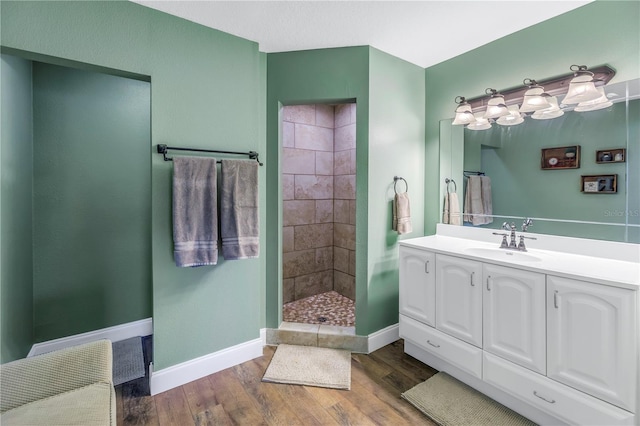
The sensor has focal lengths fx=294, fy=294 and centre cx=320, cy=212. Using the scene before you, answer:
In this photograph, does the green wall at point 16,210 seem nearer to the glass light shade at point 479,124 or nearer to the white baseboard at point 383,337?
the white baseboard at point 383,337

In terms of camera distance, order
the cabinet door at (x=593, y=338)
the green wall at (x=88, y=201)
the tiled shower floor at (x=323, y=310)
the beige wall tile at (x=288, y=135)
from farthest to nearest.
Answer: the beige wall tile at (x=288, y=135) → the tiled shower floor at (x=323, y=310) → the green wall at (x=88, y=201) → the cabinet door at (x=593, y=338)

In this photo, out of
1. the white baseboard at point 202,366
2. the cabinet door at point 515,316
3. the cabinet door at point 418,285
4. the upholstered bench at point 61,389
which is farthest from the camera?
the cabinet door at point 418,285

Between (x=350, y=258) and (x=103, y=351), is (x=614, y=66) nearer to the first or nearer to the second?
(x=350, y=258)

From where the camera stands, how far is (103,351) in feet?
4.26

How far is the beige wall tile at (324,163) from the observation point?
3.54 metres

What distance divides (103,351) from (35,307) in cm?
154

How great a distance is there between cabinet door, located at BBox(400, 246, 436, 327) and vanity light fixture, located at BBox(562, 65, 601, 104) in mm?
1289

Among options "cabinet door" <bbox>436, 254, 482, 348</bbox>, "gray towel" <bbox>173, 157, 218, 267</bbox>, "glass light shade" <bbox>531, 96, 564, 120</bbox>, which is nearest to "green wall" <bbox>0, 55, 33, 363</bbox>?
"gray towel" <bbox>173, 157, 218, 267</bbox>

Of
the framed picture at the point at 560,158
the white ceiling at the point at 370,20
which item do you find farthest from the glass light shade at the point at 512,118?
the white ceiling at the point at 370,20

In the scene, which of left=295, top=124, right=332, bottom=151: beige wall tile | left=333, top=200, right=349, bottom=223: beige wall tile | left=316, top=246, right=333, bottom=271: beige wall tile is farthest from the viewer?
left=316, top=246, right=333, bottom=271: beige wall tile

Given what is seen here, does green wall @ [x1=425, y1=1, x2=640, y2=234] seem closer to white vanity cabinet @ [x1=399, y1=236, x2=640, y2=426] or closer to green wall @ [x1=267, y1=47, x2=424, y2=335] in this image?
green wall @ [x1=267, y1=47, x2=424, y2=335]

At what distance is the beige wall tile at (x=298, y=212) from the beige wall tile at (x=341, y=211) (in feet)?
0.96

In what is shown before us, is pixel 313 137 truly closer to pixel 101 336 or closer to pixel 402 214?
pixel 402 214

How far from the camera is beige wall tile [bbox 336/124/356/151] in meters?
3.38
